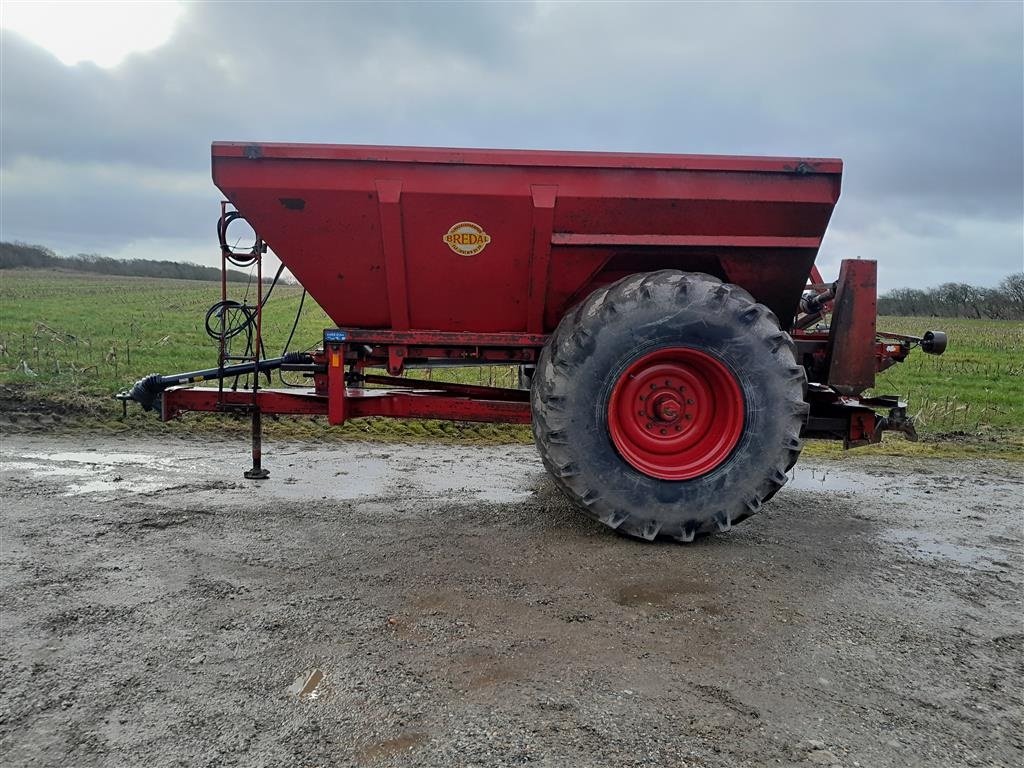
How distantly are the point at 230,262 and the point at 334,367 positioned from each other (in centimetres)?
104

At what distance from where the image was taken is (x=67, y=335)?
13.5 meters

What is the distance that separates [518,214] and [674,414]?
4.97 ft

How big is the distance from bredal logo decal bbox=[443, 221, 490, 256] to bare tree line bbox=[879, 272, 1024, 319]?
36018 mm

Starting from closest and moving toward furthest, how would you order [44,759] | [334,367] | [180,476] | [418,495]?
[44,759]
[334,367]
[418,495]
[180,476]

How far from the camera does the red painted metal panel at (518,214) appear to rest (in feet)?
13.8

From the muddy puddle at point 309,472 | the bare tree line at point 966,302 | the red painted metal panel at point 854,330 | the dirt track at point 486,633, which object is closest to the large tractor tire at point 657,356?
the dirt track at point 486,633

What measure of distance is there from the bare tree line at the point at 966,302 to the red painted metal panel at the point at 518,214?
35.0 metres

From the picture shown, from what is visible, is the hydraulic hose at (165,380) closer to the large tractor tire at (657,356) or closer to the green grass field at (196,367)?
the large tractor tire at (657,356)

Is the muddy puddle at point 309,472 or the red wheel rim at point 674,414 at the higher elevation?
the red wheel rim at point 674,414

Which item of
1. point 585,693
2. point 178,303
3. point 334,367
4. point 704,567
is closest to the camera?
point 585,693

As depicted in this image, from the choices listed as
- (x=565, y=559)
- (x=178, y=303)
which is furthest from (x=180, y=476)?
(x=178, y=303)

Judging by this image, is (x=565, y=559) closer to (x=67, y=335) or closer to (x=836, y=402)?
→ (x=836, y=402)

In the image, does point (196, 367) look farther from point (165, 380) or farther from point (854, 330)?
point (854, 330)

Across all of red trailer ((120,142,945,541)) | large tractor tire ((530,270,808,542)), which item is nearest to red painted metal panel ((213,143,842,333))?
red trailer ((120,142,945,541))
